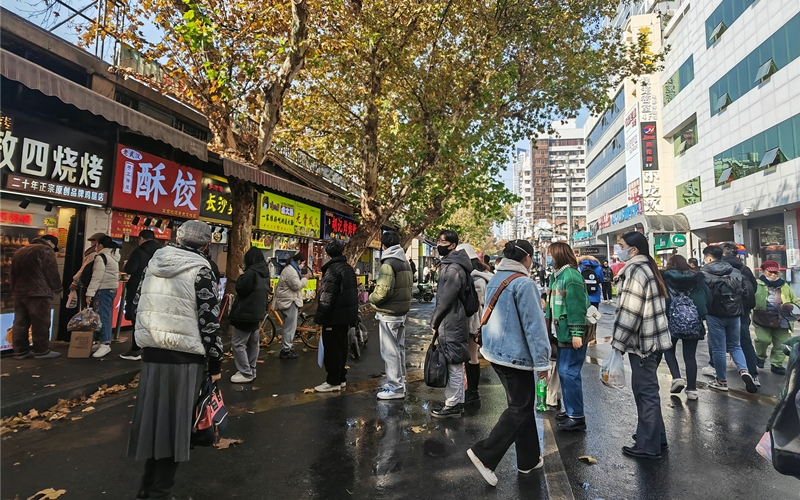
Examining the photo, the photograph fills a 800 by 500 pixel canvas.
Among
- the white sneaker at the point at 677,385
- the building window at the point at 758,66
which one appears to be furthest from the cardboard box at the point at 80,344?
the building window at the point at 758,66

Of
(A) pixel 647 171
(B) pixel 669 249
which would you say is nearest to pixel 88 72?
(B) pixel 669 249

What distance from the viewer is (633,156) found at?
3106cm

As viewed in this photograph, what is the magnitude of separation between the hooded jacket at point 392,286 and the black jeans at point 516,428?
197 centimetres

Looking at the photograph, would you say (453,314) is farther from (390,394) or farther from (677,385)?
(677,385)

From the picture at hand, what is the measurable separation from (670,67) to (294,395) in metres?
32.6

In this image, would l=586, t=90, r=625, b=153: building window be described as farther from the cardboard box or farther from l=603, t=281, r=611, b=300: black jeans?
the cardboard box

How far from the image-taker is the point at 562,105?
12.3 metres

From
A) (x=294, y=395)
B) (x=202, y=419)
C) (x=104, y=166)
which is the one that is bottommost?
(x=294, y=395)

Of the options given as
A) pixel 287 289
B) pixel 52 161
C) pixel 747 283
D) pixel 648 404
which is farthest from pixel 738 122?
pixel 52 161

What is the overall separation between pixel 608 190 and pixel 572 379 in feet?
137

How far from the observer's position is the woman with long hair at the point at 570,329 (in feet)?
13.0

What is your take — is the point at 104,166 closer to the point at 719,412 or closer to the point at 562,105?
the point at 719,412

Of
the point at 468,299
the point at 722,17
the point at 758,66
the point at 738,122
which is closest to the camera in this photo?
the point at 468,299

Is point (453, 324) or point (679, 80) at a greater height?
point (679, 80)
